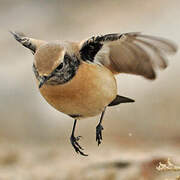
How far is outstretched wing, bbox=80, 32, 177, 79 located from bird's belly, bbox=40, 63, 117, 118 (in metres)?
0.09

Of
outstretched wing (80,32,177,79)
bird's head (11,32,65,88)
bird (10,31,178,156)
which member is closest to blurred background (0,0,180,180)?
outstretched wing (80,32,177,79)

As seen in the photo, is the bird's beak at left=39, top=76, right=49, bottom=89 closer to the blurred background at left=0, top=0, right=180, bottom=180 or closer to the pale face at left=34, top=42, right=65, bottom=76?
the pale face at left=34, top=42, right=65, bottom=76

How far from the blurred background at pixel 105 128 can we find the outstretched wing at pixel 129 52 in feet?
5.53

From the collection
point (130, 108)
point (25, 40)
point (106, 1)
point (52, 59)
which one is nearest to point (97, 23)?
point (106, 1)

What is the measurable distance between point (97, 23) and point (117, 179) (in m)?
3.61

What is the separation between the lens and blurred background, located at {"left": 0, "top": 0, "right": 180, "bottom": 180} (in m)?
5.57

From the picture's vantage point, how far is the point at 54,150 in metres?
6.37

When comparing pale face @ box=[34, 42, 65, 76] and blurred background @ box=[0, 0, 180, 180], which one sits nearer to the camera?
pale face @ box=[34, 42, 65, 76]

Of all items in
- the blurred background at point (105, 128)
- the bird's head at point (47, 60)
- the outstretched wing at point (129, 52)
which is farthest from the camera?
the blurred background at point (105, 128)

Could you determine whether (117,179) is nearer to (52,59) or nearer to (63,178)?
(63,178)

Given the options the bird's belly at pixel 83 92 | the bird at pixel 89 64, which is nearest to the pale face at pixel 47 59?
the bird at pixel 89 64

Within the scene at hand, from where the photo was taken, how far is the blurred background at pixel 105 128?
18.3 feet

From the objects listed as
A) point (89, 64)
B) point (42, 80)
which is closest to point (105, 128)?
point (89, 64)

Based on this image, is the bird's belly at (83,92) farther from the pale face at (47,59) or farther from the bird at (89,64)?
the pale face at (47,59)
